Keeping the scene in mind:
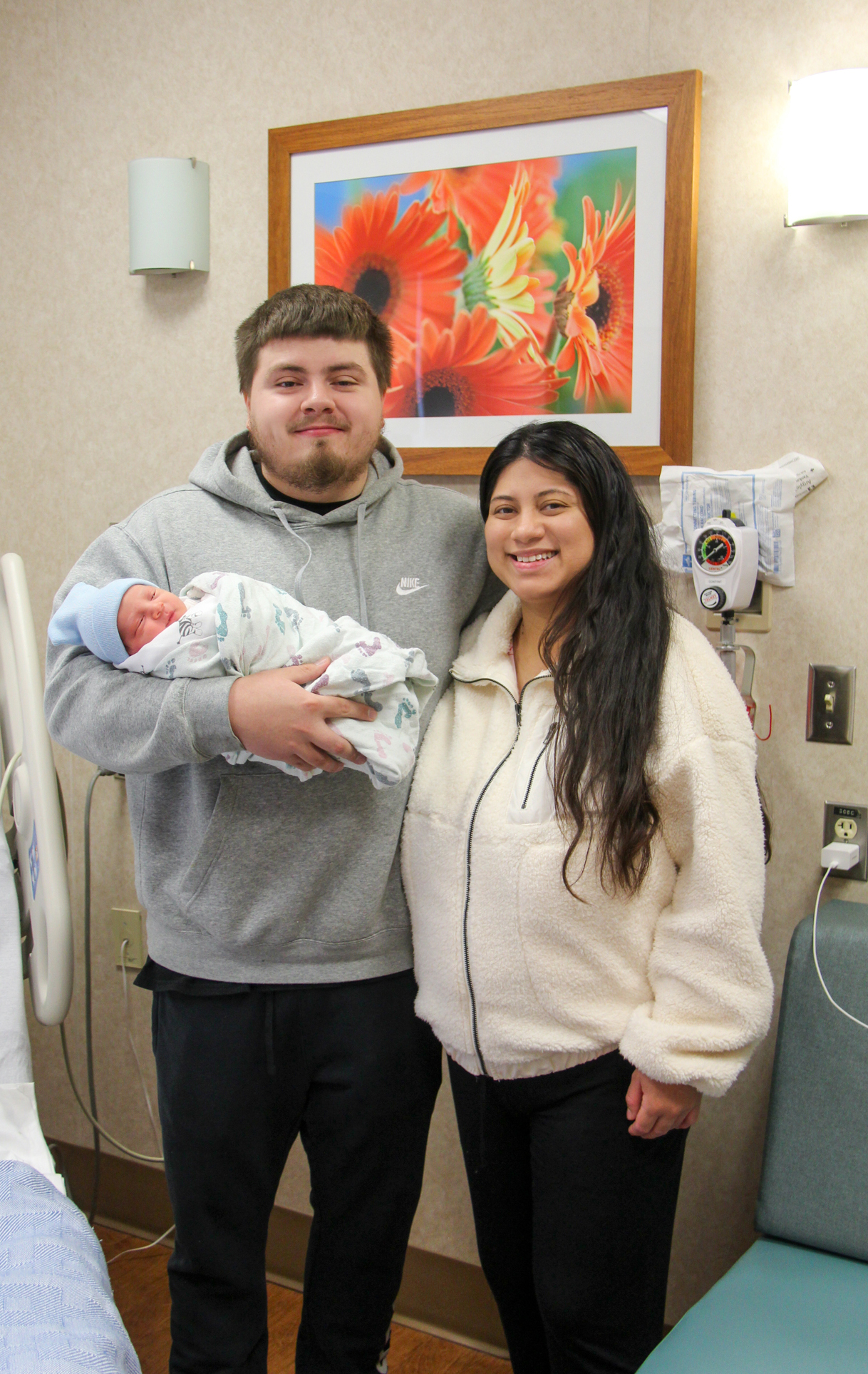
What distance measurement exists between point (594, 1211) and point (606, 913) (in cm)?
33

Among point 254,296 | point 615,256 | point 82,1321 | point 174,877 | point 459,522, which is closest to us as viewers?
point 82,1321

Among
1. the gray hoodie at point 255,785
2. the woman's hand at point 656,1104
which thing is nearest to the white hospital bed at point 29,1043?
the gray hoodie at point 255,785

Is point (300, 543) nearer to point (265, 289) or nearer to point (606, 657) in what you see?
point (606, 657)

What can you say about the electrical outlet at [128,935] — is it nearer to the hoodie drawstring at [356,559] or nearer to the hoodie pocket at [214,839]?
the hoodie pocket at [214,839]

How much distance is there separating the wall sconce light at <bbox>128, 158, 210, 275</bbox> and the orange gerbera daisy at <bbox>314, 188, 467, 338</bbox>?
0.26 m

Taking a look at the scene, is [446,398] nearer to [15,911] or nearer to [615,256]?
[615,256]

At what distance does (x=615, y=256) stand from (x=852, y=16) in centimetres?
45

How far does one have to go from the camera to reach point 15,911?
5.19ft

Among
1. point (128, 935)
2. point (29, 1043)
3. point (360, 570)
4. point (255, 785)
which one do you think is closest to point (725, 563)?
point (360, 570)

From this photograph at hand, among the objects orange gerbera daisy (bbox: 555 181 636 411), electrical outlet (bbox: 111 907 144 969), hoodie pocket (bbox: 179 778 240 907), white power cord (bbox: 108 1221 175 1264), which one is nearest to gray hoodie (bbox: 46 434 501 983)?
hoodie pocket (bbox: 179 778 240 907)

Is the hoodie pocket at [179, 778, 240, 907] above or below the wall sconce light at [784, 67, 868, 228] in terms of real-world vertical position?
below

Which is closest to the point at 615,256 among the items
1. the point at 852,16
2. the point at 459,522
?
the point at 852,16

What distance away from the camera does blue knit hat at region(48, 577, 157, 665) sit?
4.21 ft

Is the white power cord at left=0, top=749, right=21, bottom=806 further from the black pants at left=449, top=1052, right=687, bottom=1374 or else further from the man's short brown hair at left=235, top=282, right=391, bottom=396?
the black pants at left=449, top=1052, right=687, bottom=1374
